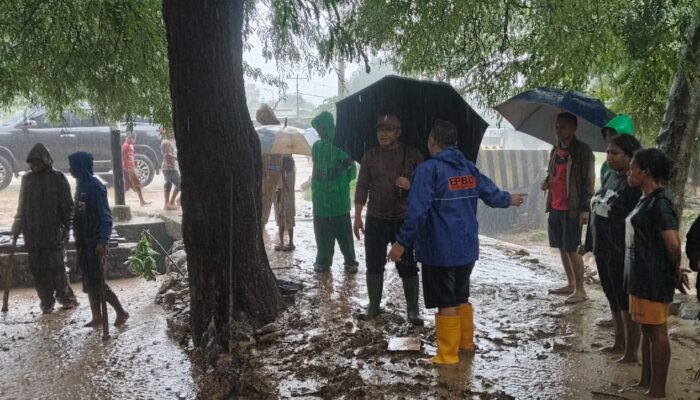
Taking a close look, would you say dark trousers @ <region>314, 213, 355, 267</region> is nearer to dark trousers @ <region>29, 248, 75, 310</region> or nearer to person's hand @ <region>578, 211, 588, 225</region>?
person's hand @ <region>578, 211, 588, 225</region>

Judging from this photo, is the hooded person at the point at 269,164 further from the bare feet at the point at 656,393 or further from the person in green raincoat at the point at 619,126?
the bare feet at the point at 656,393

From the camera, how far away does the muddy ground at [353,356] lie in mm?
3977

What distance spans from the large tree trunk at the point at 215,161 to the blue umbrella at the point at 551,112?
2.61 metres

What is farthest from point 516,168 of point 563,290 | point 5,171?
point 5,171

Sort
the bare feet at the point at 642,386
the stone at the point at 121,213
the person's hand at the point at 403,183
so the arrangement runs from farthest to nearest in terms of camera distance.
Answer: the stone at the point at 121,213
the person's hand at the point at 403,183
the bare feet at the point at 642,386

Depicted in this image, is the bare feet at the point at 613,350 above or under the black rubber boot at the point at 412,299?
under

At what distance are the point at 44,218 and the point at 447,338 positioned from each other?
5.00m

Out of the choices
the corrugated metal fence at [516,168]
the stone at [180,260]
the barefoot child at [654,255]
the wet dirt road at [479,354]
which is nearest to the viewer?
the barefoot child at [654,255]

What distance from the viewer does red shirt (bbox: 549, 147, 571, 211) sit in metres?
5.67

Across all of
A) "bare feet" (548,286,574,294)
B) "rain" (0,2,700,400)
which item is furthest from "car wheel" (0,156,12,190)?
"bare feet" (548,286,574,294)

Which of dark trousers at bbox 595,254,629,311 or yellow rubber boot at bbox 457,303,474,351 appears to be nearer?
dark trousers at bbox 595,254,629,311

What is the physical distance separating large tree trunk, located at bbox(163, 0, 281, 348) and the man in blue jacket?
1629 mm

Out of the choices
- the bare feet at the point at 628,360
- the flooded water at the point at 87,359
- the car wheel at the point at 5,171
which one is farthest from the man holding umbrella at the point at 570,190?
the car wheel at the point at 5,171

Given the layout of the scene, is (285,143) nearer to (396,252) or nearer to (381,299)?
(381,299)
